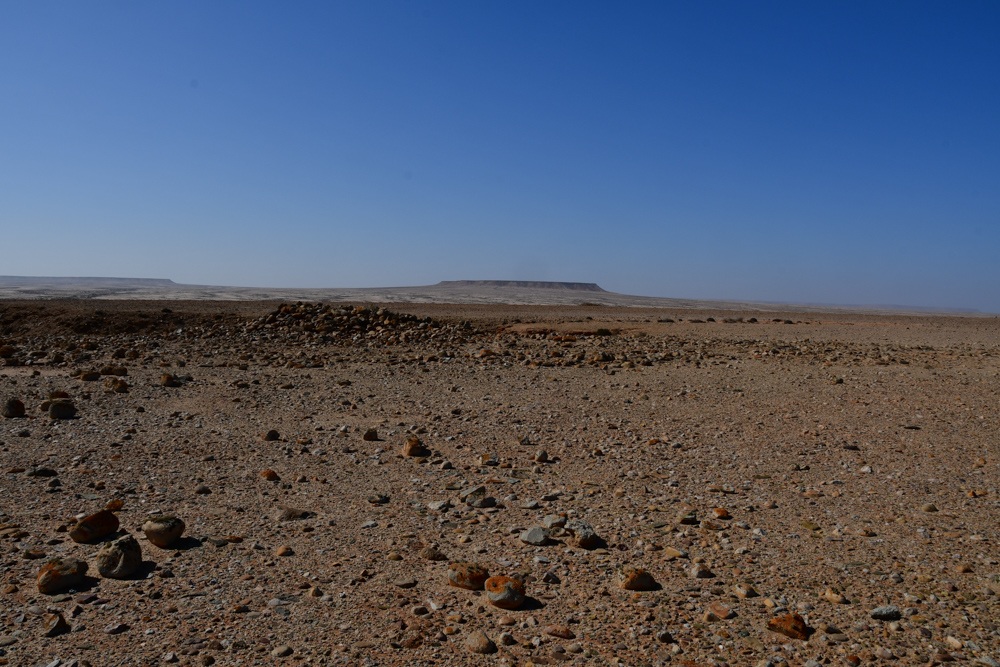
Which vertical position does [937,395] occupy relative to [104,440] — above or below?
above

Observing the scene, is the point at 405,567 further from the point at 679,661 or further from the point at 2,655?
the point at 2,655

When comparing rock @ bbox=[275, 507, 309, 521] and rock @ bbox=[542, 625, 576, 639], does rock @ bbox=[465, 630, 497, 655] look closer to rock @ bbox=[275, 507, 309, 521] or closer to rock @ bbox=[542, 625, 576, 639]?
rock @ bbox=[542, 625, 576, 639]

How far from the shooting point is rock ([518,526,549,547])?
408 cm

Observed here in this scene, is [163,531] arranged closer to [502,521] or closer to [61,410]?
[502,521]

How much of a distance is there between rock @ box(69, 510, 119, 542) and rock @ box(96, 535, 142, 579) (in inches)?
17.1

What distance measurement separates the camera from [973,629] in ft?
9.90

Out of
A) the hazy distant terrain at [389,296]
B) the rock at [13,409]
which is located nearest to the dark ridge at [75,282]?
the hazy distant terrain at [389,296]

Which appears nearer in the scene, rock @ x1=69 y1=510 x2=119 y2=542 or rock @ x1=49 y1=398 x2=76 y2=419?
rock @ x1=69 y1=510 x2=119 y2=542

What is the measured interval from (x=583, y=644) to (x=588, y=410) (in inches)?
199

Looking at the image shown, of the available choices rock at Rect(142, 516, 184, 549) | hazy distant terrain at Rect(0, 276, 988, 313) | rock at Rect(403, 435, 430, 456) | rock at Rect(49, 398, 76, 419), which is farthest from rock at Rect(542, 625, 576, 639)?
hazy distant terrain at Rect(0, 276, 988, 313)

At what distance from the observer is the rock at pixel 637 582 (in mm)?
3463

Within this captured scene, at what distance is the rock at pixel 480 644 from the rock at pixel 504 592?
29cm

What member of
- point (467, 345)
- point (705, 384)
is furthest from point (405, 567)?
point (467, 345)

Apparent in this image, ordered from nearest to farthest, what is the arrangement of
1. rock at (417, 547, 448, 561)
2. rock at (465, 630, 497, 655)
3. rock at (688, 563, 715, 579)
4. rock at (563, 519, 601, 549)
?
rock at (465, 630, 497, 655)
rock at (688, 563, 715, 579)
rock at (417, 547, 448, 561)
rock at (563, 519, 601, 549)
